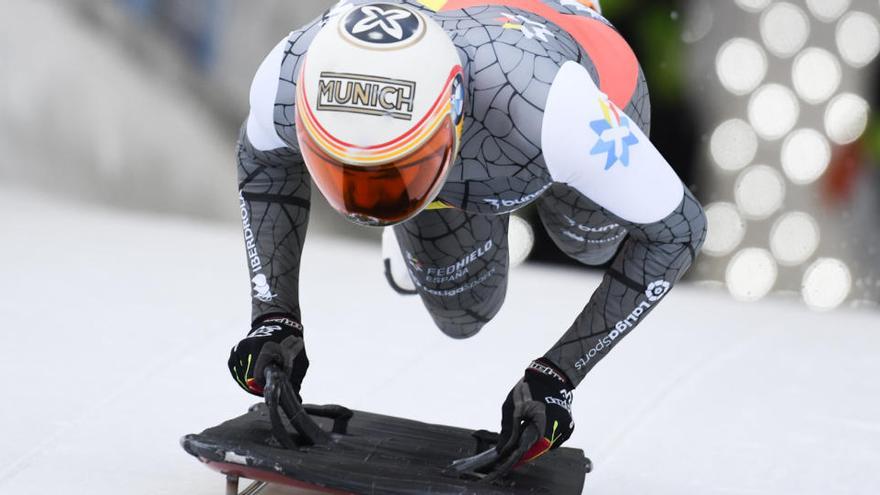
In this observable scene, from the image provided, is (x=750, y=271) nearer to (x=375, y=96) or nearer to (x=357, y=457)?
(x=357, y=457)

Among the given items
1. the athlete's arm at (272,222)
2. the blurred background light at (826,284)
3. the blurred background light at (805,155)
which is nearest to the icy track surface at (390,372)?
the athlete's arm at (272,222)

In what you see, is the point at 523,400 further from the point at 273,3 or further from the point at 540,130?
the point at 273,3

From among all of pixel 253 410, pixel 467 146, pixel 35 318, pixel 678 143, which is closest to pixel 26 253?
pixel 35 318

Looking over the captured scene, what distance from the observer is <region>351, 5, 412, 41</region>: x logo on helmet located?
2.06 meters

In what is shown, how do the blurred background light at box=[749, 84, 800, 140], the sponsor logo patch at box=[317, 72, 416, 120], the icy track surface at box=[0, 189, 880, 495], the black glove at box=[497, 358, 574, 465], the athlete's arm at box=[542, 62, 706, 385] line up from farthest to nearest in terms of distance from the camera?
the blurred background light at box=[749, 84, 800, 140] < the icy track surface at box=[0, 189, 880, 495] < the black glove at box=[497, 358, 574, 465] < the athlete's arm at box=[542, 62, 706, 385] < the sponsor logo patch at box=[317, 72, 416, 120]

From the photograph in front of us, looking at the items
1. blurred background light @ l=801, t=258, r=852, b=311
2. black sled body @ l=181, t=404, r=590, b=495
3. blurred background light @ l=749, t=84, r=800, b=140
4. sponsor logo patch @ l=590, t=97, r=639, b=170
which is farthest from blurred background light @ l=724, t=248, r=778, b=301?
sponsor logo patch @ l=590, t=97, r=639, b=170

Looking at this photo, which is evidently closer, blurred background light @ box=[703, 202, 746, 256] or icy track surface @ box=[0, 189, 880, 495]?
icy track surface @ box=[0, 189, 880, 495]

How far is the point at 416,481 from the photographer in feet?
7.97

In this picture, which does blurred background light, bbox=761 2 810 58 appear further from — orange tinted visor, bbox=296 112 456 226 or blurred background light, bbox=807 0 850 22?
orange tinted visor, bbox=296 112 456 226

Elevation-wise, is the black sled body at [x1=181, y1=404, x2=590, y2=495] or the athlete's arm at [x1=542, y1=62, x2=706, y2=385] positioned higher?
the athlete's arm at [x1=542, y1=62, x2=706, y2=385]

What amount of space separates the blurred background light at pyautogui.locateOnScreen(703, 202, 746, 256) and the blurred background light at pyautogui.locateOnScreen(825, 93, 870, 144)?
56 centimetres

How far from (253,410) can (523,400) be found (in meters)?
0.72

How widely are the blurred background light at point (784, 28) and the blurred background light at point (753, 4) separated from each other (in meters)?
0.03

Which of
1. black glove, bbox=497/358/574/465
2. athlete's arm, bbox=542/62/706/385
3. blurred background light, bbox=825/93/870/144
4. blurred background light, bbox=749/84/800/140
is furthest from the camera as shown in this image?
blurred background light, bbox=749/84/800/140
